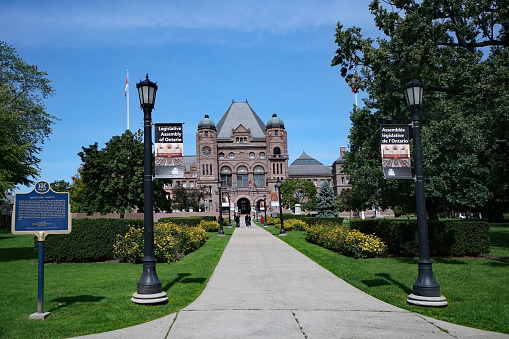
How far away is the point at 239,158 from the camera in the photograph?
91250 mm

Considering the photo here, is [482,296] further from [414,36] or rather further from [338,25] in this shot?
[338,25]

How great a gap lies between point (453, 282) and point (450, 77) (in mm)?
10178

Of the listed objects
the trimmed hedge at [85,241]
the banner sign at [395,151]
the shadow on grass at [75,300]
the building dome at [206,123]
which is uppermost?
the building dome at [206,123]

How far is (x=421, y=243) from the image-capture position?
8.32 metres

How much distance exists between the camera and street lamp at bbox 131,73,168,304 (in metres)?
7.93

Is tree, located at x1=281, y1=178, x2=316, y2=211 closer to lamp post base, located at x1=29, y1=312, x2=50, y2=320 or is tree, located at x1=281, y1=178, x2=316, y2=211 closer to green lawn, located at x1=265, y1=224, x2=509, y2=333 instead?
green lawn, located at x1=265, y1=224, x2=509, y2=333

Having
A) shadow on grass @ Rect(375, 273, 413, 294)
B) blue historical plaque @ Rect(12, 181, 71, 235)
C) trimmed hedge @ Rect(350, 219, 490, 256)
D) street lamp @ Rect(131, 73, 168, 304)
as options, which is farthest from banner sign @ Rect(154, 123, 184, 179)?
trimmed hedge @ Rect(350, 219, 490, 256)

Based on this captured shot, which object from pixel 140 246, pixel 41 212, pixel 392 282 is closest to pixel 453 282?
pixel 392 282

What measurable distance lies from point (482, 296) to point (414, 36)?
1321cm

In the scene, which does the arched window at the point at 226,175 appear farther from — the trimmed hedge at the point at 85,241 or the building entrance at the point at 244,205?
the trimmed hedge at the point at 85,241

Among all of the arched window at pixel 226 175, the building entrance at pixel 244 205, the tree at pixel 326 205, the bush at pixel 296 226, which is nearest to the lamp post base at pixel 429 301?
the bush at pixel 296 226

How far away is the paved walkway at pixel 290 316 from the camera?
19.1 feet

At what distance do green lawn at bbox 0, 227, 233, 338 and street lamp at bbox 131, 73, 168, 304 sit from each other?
248 millimetres

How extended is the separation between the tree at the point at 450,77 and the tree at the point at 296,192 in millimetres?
63088
